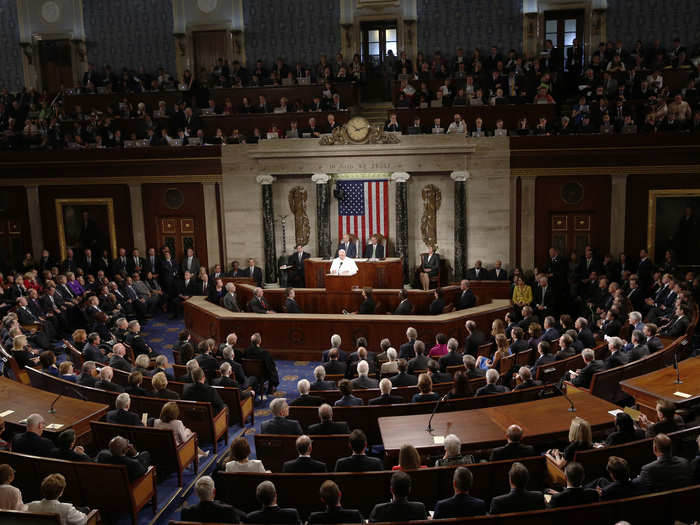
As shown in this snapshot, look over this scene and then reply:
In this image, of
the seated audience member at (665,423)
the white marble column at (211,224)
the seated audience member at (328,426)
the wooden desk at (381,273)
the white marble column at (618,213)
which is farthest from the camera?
the white marble column at (211,224)

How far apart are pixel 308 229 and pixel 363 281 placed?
10.4ft

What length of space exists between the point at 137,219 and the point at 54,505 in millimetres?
13422

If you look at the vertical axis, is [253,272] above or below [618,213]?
below

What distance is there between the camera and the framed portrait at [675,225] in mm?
15109

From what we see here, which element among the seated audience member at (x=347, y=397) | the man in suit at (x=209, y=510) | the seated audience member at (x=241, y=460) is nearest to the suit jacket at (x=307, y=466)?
the seated audience member at (x=241, y=460)

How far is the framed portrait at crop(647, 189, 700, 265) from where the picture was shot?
15.1m

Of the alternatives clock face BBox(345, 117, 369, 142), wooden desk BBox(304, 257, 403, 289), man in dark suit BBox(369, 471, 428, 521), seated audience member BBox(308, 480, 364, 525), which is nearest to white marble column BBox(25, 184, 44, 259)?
wooden desk BBox(304, 257, 403, 289)

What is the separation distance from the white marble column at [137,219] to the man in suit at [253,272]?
3.53 m

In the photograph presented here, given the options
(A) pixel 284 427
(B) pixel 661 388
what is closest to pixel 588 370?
(B) pixel 661 388

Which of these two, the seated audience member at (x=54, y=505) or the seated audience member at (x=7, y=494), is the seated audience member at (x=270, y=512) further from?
the seated audience member at (x=7, y=494)

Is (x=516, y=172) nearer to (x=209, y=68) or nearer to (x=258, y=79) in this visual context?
(x=258, y=79)

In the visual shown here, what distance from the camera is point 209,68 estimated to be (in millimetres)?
21609

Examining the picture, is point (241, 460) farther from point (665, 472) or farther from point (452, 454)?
point (665, 472)

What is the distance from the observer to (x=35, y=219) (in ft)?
60.5
